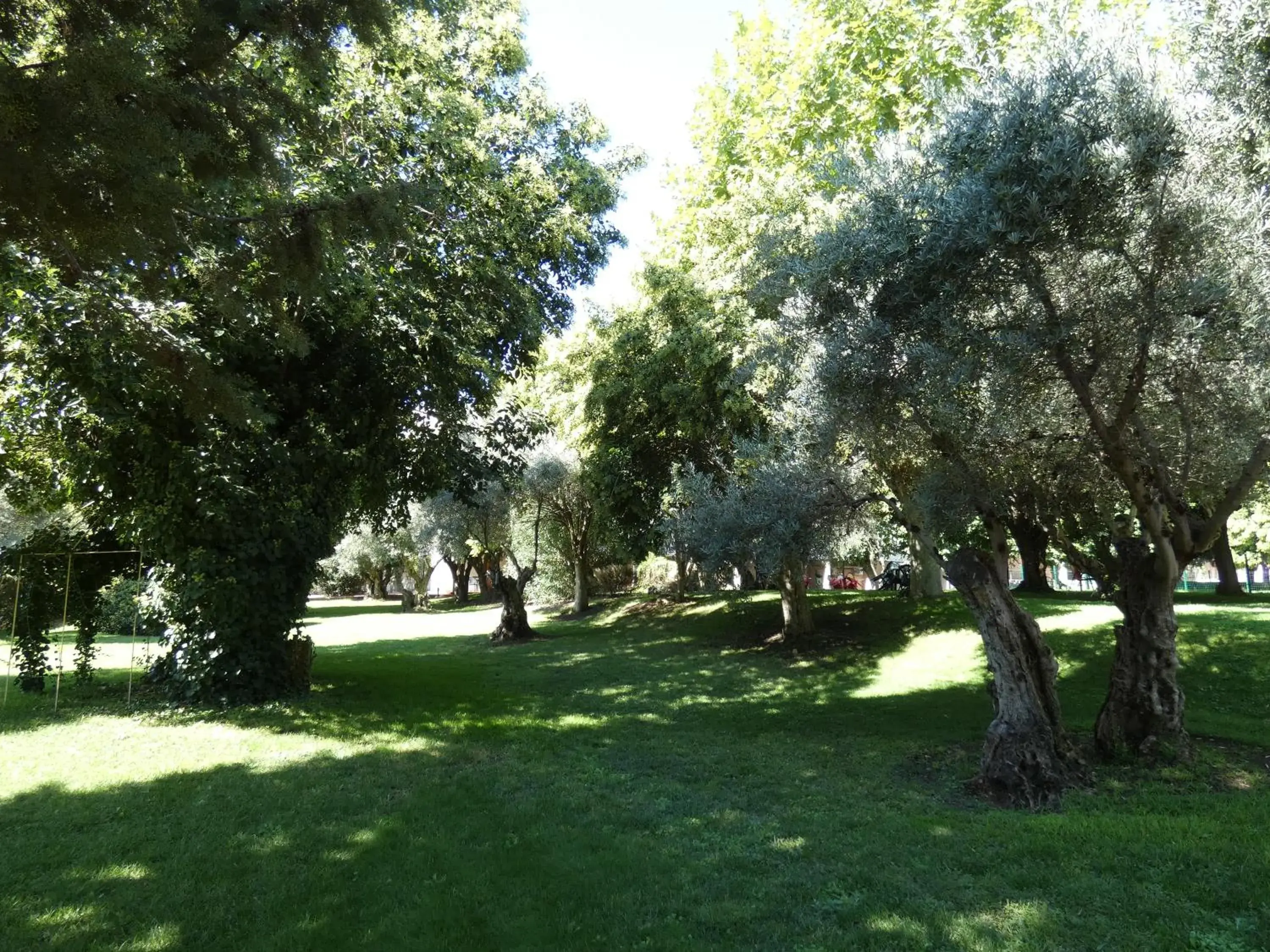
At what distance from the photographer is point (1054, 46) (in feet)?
Result: 21.3

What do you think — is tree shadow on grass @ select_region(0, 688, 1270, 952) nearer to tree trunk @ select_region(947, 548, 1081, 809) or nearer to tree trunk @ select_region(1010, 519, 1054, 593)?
tree trunk @ select_region(947, 548, 1081, 809)

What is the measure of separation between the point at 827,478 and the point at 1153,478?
349 centimetres

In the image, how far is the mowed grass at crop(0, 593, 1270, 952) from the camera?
14.1ft

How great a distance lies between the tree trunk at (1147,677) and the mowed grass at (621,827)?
0.46 metres

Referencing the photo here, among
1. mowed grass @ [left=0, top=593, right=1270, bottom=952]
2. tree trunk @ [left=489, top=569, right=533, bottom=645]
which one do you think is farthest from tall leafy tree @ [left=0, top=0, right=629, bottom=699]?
tree trunk @ [left=489, top=569, right=533, bottom=645]

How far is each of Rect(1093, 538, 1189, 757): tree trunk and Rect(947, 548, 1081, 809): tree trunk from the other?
682mm

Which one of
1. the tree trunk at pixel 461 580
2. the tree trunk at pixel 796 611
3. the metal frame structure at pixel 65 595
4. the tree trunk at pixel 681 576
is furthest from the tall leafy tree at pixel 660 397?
the tree trunk at pixel 461 580

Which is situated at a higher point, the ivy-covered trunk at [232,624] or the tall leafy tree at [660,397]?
the tall leafy tree at [660,397]

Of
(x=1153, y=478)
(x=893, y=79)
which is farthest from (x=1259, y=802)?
(x=893, y=79)

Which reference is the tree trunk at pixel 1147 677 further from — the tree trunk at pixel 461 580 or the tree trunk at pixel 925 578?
the tree trunk at pixel 461 580

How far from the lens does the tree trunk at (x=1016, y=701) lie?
6.84 meters

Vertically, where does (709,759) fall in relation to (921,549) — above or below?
below

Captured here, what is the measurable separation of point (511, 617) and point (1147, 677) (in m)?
17.5

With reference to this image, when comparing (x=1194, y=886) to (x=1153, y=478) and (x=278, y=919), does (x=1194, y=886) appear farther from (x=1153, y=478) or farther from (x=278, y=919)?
(x=278, y=919)
